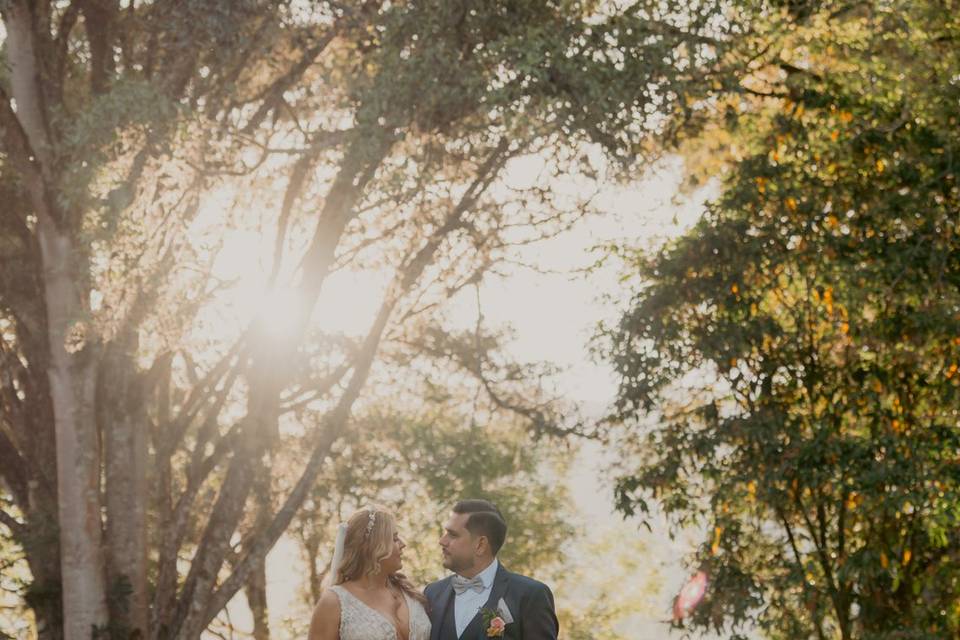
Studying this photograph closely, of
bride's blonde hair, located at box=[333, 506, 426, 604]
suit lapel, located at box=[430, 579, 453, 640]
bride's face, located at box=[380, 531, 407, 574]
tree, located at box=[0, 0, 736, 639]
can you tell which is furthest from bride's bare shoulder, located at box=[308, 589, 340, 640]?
tree, located at box=[0, 0, 736, 639]

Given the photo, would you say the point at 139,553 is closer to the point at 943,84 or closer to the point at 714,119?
the point at 714,119

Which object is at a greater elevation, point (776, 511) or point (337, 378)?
point (337, 378)

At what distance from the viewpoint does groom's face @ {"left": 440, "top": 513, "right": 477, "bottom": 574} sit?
625 cm

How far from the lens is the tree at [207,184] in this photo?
42.4 ft

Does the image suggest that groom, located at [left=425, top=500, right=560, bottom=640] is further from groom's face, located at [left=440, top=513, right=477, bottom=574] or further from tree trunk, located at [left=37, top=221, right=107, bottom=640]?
tree trunk, located at [left=37, top=221, right=107, bottom=640]

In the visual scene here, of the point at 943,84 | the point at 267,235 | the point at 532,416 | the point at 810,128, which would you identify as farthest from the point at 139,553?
the point at 943,84

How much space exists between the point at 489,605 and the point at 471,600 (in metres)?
0.16

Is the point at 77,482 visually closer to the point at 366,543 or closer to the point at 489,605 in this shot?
the point at 366,543

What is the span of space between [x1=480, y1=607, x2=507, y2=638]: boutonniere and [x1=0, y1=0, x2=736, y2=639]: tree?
22.3 feet

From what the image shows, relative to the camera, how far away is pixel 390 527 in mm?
6430

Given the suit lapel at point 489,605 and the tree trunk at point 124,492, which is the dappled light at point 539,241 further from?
the suit lapel at point 489,605

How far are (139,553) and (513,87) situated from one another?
6.56 m

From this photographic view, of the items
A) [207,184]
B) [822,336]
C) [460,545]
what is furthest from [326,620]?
[822,336]

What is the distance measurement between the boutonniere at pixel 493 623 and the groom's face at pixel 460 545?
0.23 meters
